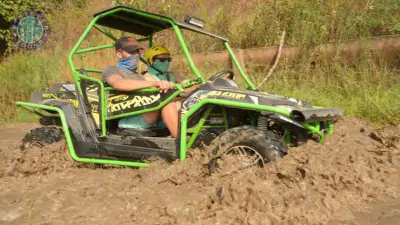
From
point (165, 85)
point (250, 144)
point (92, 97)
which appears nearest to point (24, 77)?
point (92, 97)

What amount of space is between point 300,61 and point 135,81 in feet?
14.0

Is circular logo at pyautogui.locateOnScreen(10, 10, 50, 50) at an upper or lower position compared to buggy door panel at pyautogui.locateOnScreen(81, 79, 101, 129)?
upper

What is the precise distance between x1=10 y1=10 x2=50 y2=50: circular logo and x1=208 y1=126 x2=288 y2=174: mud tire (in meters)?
9.28

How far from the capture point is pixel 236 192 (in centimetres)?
320

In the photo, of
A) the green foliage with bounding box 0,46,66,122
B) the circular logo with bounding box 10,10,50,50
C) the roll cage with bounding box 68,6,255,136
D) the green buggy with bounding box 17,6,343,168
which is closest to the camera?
the green buggy with bounding box 17,6,343,168

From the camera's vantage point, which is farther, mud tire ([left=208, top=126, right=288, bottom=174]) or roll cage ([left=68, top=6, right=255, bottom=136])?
roll cage ([left=68, top=6, right=255, bottom=136])

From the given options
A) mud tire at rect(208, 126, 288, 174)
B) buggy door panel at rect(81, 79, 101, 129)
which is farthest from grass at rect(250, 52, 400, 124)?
buggy door panel at rect(81, 79, 101, 129)

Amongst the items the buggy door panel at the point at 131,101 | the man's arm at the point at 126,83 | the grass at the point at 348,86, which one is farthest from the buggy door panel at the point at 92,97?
the grass at the point at 348,86

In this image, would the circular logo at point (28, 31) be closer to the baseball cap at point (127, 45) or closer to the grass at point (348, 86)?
the grass at point (348, 86)

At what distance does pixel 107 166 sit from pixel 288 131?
196 centimetres

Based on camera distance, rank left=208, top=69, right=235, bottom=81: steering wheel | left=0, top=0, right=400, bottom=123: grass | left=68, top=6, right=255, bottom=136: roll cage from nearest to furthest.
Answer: left=68, top=6, right=255, bottom=136: roll cage → left=208, top=69, right=235, bottom=81: steering wheel → left=0, top=0, right=400, bottom=123: grass

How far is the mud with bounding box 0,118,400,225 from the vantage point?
10.2 ft

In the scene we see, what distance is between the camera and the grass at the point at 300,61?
21.4 feet

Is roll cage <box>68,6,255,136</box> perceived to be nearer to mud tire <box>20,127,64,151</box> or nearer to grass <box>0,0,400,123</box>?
mud tire <box>20,127,64,151</box>
